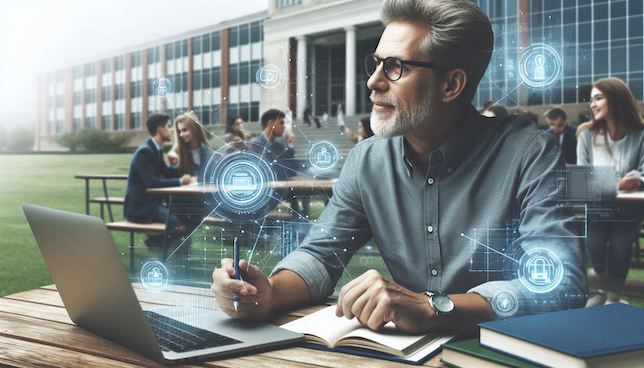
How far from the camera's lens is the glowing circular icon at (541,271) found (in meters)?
0.89


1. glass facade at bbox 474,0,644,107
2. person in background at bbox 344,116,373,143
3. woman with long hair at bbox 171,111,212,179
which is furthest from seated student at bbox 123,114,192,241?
glass facade at bbox 474,0,644,107

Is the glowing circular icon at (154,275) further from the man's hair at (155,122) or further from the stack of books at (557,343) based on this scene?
the man's hair at (155,122)

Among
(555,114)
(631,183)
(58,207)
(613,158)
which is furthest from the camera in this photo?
(58,207)

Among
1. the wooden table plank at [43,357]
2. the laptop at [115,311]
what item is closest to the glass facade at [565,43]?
the laptop at [115,311]

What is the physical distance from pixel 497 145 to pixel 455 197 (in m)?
0.11

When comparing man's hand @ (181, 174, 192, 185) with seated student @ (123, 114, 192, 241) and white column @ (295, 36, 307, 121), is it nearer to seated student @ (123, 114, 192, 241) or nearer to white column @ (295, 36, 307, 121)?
seated student @ (123, 114, 192, 241)

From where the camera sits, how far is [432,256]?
1073 mm

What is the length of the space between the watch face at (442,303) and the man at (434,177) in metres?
0.24

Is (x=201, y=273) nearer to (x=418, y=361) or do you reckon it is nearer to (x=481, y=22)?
(x=418, y=361)

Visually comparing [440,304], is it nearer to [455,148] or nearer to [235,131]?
[455,148]

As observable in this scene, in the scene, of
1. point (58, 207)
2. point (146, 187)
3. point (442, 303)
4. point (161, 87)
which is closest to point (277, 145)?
point (161, 87)

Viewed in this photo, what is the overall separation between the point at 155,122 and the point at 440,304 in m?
3.19

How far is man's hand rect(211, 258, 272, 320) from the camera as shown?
796mm

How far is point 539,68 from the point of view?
140cm
